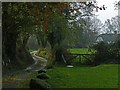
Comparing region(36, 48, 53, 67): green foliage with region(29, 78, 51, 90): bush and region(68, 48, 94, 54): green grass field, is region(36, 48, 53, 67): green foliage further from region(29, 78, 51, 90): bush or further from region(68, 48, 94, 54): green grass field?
region(29, 78, 51, 90): bush

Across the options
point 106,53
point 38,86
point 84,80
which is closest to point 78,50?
point 106,53

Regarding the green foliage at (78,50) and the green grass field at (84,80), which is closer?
the green grass field at (84,80)

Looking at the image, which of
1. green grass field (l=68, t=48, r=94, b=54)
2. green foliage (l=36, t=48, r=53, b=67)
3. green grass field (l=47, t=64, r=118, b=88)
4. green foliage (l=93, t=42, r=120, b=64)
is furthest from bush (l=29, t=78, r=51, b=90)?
green grass field (l=68, t=48, r=94, b=54)

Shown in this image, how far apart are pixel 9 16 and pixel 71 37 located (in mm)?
14006

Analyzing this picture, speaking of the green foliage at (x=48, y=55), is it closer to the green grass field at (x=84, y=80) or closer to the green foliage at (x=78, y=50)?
the green foliage at (x=78, y=50)

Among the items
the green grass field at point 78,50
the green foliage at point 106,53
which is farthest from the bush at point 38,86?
the green grass field at point 78,50

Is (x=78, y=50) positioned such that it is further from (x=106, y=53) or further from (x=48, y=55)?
(x=106, y=53)

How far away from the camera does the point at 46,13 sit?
9.31 m

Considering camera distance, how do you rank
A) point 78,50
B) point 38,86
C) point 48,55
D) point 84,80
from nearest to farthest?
1. point 38,86
2. point 84,80
3. point 48,55
4. point 78,50

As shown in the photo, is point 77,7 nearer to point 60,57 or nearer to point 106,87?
point 106,87

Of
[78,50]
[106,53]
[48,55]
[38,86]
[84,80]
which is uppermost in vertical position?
[38,86]

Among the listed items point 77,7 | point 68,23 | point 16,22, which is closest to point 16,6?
point 77,7

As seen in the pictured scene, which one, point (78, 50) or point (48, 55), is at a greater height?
point (78, 50)

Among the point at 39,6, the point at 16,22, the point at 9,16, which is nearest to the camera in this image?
the point at 39,6
